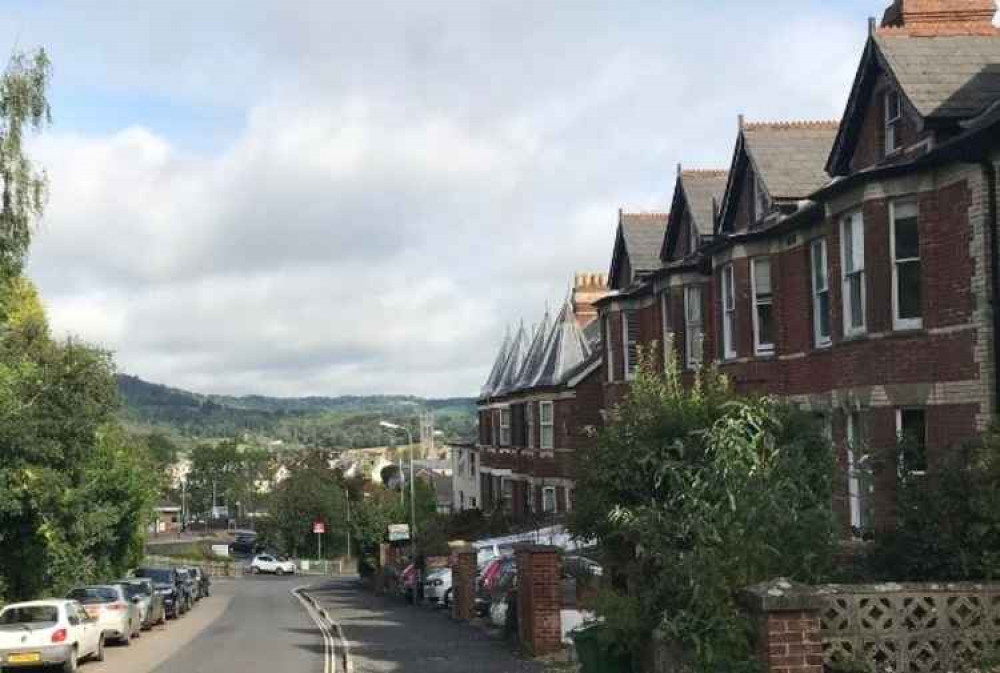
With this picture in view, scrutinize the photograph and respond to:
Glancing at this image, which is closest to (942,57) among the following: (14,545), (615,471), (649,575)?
(615,471)

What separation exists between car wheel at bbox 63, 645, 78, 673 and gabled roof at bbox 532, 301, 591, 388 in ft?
88.2

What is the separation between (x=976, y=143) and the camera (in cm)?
1667

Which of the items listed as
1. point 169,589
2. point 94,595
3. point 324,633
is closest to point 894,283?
point 324,633

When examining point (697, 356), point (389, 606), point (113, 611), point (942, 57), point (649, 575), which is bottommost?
point (389, 606)

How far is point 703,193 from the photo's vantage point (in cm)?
3005

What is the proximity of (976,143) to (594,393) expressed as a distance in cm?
2875

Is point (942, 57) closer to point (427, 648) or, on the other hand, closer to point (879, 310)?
point (879, 310)

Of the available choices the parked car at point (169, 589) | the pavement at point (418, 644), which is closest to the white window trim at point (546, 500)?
the pavement at point (418, 644)

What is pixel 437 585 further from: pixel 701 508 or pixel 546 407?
pixel 701 508

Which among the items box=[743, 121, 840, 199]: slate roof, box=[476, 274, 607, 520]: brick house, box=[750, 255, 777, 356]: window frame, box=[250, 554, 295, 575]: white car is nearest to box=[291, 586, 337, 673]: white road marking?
box=[476, 274, 607, 520]: brick house

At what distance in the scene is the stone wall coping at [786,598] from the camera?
9812 millimetres

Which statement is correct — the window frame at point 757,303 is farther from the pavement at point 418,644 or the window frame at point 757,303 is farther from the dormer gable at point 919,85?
the pavement at point 418,644

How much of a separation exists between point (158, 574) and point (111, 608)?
48.8 feet

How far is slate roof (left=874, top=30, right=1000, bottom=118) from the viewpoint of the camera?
59.3ft
